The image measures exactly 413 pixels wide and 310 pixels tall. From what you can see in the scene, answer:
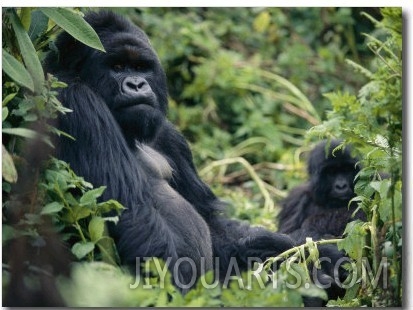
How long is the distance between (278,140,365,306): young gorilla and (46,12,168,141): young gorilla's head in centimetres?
143

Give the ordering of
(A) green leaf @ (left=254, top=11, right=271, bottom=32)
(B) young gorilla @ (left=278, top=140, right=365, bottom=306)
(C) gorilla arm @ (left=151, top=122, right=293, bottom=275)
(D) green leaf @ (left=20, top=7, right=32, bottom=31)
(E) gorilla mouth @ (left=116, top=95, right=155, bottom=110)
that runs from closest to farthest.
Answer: (D) green leaf @ (left=20, top=7, right=32, bottom=31) → (E) gorilla mouth @ (left=116, top=95, right=155, bottom=110) → (C) gorilla arm @ (left=151, top=122, right=293, bottom=275) → (B) young gorilla @ (left=278, top=140, right=365, bottom=306) → (A) green leaf @ (left=254, top=11, right=271, bottom=32)

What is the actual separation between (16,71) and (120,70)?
0.58 metres

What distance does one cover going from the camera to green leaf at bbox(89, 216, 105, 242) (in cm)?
305

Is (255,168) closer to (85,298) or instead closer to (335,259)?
(335,259)

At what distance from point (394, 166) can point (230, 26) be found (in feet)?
11.7

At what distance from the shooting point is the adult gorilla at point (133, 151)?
3.25m

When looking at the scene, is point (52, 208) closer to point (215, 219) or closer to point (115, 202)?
point (115, 202)

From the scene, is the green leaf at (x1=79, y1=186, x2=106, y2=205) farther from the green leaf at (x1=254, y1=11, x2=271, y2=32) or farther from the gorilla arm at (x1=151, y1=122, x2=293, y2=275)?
the green leaf at (x1=254, y1=11, x2=271, y2=32)

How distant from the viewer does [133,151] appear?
360cm

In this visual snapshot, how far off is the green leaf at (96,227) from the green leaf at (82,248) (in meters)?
0.04

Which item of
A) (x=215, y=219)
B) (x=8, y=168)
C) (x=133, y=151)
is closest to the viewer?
(x=8, y=168)

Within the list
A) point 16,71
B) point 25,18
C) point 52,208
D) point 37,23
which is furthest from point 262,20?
point 52,208

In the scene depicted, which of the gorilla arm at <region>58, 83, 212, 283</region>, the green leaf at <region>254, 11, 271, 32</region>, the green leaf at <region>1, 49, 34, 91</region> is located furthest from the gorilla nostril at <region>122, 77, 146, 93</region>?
the green leaf at <region>254, 11, 271, 32</region>

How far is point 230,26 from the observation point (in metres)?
6.49
